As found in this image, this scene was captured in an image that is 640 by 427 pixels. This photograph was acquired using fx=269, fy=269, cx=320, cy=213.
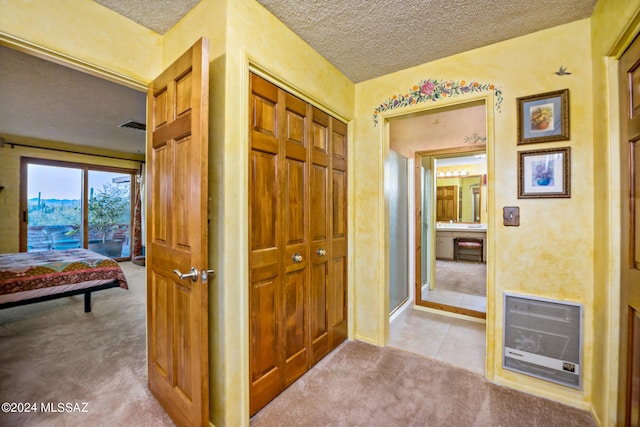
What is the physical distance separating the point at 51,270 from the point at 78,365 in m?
1.45

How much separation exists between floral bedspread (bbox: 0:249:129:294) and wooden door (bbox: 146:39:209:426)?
209cm

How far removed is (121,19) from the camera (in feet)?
5.45

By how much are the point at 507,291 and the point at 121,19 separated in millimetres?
3167

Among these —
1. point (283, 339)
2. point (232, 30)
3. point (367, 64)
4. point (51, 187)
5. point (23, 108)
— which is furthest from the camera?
point (51, 187)

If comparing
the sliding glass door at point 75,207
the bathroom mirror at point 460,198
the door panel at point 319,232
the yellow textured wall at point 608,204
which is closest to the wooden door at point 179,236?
the door panel at point 319,232

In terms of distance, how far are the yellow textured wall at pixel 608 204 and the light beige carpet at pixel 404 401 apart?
1.21 feet

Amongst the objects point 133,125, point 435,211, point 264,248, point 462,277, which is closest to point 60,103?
point 133,125

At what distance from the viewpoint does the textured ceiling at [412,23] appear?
5.32 feet

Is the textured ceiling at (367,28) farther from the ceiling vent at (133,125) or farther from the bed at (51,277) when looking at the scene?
the bed at (51,277)

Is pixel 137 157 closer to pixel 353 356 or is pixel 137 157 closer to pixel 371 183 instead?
pixel 371 183

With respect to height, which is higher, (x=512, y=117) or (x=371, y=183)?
(x=512, y=117)

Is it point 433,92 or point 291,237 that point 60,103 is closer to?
point 291,237

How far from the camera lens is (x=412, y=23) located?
1.78 m

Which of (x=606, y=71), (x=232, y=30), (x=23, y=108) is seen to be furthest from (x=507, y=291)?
(x=23, y=108)
